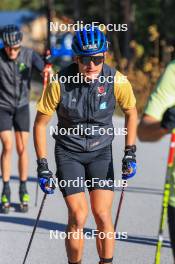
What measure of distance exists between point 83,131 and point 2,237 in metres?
2.32

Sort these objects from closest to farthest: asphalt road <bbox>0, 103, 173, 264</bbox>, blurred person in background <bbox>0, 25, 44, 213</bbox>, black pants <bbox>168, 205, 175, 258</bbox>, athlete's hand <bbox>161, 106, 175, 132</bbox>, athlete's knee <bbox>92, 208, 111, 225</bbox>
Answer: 1. athlete's hand <bbox>161, 106, 175, 132</bbox>
2. black pants <bbox>168, 205, 175, 258</bbox>
3. athlete's knee <bbox>92, 208, 111, 225</bbox>
4. asphalt road <bbox>0, 103, 173, 264</bbox>
5. blurred person in background <bbox>0, 25, 44, 213</bbox>

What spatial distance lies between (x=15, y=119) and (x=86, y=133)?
3.13 meters

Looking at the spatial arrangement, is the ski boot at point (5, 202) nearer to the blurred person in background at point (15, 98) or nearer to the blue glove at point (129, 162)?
the blurred person in background at point (15, 98)

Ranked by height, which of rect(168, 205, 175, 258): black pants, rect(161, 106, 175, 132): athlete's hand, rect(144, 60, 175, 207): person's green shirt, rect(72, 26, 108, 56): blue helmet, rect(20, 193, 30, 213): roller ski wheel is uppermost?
rect(72, 26, 108, 56): blue helmet

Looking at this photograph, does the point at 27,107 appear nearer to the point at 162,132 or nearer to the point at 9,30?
the point at 9,30

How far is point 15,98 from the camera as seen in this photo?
8812mm

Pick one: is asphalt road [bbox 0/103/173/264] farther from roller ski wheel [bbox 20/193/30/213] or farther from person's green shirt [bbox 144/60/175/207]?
person's green shirt [bbox 144/60/175/207]

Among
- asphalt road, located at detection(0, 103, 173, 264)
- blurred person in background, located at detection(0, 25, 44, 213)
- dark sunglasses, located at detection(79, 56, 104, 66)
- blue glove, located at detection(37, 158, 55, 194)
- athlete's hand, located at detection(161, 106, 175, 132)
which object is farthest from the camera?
blurred person in background, located at detection(0, 25, 44, 213)

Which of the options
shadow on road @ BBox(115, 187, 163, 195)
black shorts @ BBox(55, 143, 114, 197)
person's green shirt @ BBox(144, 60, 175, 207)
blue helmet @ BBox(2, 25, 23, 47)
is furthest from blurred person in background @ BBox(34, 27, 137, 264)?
shadow on road @ BBox(115, 187, 163, 195)

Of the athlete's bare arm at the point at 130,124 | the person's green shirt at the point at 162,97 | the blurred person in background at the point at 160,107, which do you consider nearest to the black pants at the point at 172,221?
the blurred person in background at the point at 160,107

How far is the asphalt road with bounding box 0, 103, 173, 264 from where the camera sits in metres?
7.14

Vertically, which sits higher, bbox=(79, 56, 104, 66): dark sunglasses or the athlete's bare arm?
bbox=(79, 56, 104, 66): dark sunglasses

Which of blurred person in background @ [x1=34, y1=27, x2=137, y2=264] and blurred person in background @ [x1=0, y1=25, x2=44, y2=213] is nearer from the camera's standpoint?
blurred person in background @ [x1=34, y1=27, x2=137, y2=264]

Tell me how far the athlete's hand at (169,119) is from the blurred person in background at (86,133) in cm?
153
